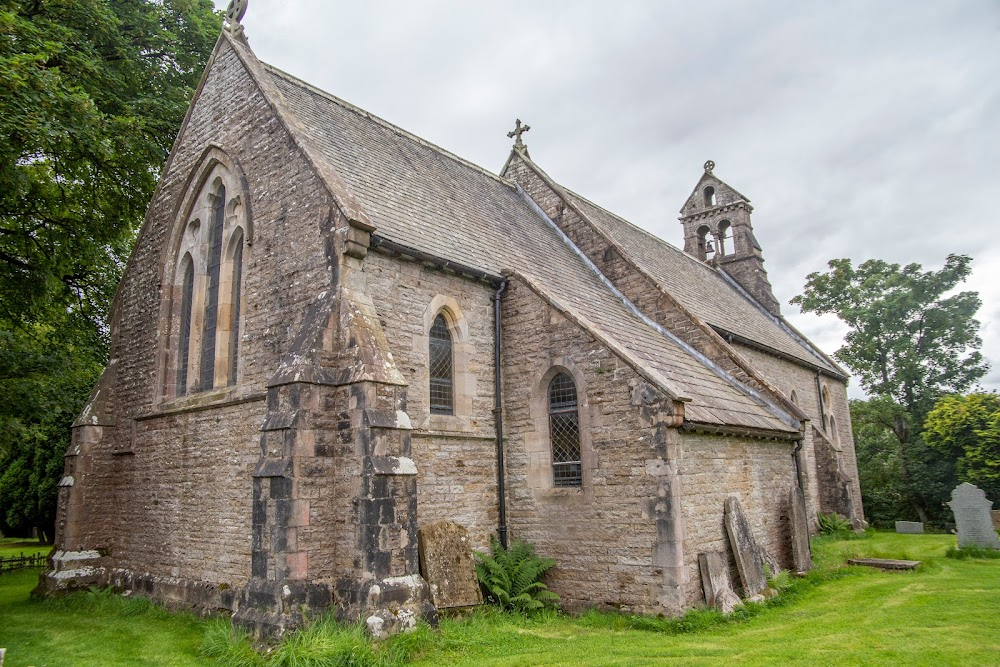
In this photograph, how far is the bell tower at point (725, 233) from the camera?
30375 millimetres

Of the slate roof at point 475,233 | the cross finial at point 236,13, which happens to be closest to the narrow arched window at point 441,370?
the slate roof at point 475,233

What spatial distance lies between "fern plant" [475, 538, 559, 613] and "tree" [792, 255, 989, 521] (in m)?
28.7

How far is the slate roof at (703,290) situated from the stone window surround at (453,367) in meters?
7.62

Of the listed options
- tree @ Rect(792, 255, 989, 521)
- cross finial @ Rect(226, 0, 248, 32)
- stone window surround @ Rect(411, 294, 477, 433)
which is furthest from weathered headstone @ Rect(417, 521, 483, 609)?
tree @ Rect(792, 255, 989, 521)

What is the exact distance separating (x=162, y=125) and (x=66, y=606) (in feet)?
38.1

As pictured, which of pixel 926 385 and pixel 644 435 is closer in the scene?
pixel 644 435

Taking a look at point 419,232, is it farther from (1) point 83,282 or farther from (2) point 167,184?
(1) point 83,282

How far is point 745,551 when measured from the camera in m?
12.6

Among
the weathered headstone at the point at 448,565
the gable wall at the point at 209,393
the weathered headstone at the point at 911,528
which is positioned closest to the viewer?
the weathered headstone at the point at 448,565

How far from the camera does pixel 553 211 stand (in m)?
20.1

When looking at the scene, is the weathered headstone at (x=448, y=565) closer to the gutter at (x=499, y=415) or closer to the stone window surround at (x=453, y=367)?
the gutter at (x=499, y=415)

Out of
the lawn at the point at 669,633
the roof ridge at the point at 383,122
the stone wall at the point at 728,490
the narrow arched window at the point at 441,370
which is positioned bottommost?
the lawn at the point at 669,633

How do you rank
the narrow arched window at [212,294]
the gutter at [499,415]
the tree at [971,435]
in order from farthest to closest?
the tree at [971,435]
the narrow arched window at [212,294]
the gutter at [499,415]

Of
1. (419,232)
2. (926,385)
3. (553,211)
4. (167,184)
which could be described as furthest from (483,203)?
(926,385)
